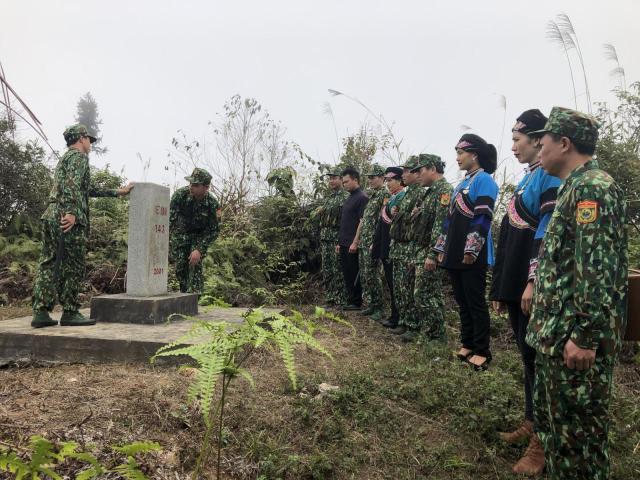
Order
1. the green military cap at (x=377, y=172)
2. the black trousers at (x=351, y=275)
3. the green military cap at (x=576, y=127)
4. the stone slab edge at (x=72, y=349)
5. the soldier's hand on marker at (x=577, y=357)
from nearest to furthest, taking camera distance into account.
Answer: the soldier's hand on marker at (x=577, y=357), the green military cap at (x=576, y=127), the stone slab edge at (x=72, y=349), the green military cap at (x=377, y=172), the black trousers at (x=351, y=275)

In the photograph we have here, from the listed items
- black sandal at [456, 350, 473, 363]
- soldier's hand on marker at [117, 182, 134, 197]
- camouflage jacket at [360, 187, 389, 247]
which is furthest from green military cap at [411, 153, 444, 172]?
soldier's hand on marker at [117, 182, 134, 197]

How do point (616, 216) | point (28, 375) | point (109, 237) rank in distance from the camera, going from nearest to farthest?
point (616, 216) < point (28, 375) < point (109, 237)

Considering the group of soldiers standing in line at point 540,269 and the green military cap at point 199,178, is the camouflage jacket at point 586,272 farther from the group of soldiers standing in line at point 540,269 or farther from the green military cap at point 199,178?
the green military cap at point 199,178

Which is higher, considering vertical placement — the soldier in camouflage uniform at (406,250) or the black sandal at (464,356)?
the soldier in camouflage uniform at (406,250)

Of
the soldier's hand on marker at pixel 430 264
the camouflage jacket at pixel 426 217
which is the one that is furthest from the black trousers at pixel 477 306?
the camouflage jacket at pixel 426 217

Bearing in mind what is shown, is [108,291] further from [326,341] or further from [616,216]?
[616,216]

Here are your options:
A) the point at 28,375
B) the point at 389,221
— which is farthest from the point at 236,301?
the point at 28,375

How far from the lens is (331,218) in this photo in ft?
27.7

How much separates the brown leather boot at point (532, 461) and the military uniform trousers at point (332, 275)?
17.8 ft

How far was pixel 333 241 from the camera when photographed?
8.53 m

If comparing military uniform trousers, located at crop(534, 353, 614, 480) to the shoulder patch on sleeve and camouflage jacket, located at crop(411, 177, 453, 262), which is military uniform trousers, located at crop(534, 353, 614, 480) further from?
camouflage jacket, located at crop(411, 177, 453, 262)

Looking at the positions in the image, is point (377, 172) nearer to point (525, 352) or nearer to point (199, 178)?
point (199, 178)

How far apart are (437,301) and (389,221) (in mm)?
1661

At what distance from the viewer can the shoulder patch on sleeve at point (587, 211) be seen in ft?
7.21
